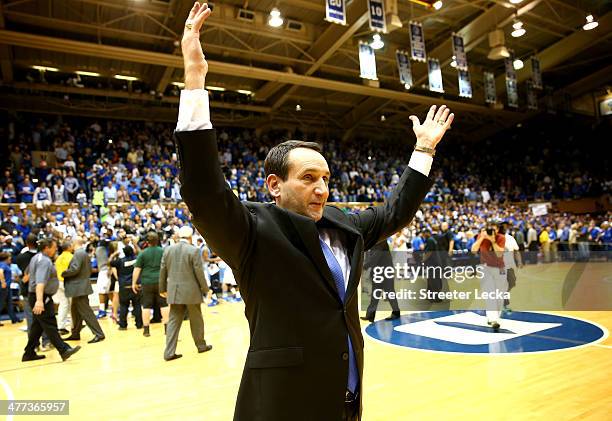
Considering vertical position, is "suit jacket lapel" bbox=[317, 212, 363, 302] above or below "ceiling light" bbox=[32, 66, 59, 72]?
below

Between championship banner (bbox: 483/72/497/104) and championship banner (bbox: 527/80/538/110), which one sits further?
championship banner (bbox: 527/80/538/110)

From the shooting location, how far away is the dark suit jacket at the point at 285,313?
1.19 meters

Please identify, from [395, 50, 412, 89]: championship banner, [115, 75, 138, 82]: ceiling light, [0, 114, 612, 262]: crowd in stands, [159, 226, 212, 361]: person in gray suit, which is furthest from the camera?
[115, 75, 138, 82]: ceiling light

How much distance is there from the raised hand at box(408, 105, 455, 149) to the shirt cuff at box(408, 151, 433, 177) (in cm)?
5

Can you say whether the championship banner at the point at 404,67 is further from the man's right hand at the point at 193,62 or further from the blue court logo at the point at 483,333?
the man's right hand at the point at 193,62

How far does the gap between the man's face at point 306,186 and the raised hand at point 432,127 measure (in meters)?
0.62

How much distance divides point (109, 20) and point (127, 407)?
45.8ft

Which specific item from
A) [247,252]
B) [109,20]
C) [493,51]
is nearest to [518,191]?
[493,51]

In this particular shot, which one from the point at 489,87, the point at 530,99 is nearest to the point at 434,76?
the point at 489,87

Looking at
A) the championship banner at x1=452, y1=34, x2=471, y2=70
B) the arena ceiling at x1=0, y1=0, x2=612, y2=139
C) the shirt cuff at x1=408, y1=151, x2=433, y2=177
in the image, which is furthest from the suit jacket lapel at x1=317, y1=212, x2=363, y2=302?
the championship banner at x1=452, y1=34, x2=471, y2=70

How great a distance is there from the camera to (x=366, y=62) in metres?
13.9

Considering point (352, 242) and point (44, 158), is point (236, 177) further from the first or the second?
point (352, 242)

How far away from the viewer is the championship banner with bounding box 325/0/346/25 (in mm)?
10625

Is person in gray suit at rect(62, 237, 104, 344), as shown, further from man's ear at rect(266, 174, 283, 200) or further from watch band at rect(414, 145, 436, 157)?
watch band at rect(414, 145, 436, 157)
